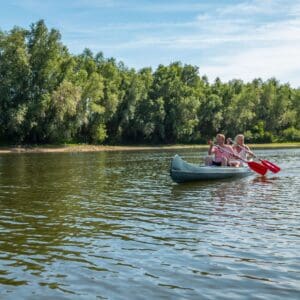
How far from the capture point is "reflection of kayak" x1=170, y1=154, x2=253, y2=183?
78.0 feet

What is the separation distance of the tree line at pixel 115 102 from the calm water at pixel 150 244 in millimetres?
50700

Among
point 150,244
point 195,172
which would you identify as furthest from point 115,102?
point 150,244

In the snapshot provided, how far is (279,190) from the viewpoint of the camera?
21344 millimetres

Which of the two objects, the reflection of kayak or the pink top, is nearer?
the reflection of kayak

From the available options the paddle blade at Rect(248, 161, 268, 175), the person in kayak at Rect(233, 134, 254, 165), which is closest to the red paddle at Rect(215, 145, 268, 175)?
the paddle blade at Rect(248, 161, 268, 175)

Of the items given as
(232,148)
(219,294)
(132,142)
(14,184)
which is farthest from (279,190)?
(132,142)

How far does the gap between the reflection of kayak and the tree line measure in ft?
148

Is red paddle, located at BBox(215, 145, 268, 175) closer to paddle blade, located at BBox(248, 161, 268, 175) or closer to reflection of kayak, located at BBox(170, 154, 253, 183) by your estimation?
paddle blade, located at BBox(248, 161, 268, 175)

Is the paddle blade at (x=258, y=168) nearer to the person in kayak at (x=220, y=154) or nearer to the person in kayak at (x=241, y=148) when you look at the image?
the person in kayak at (x=241, y=148)

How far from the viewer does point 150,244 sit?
1110 centimetres

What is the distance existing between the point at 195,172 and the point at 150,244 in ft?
43.6

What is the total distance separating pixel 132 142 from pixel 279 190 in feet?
230

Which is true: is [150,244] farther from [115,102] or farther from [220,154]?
[115,102]

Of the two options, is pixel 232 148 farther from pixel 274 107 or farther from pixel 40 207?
pixel 274 107
